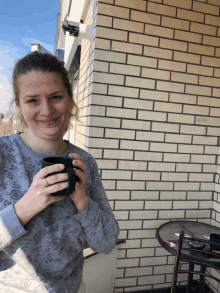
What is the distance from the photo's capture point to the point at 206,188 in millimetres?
2105

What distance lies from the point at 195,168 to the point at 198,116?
1.74 feet

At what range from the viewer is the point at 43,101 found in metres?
0.79

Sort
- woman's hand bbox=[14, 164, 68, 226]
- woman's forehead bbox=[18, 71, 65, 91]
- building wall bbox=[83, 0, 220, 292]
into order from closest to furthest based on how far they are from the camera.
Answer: woman's hand bbox=[14, 164, 68, 226] < woman's forehead bbox=[18, 71, 65, 91] < building wall bbox=[83, 0, 220, 292]

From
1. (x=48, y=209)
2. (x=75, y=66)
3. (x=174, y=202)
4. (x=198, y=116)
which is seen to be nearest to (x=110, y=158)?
(x=174, y=202)

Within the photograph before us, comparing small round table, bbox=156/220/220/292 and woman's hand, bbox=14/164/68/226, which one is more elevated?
woman's hand, bbox=14/164/68/226

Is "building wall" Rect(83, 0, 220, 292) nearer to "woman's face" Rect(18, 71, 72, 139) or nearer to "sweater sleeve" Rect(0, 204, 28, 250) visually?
"woman's face" Rect(18, 71, 72, 139)

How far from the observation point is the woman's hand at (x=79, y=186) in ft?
2.35

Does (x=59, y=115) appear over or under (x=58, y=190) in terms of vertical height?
over

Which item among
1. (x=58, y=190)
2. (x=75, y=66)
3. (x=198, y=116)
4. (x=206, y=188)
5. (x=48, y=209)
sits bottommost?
(x=206, y=188)

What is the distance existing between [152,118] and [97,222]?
1.32m

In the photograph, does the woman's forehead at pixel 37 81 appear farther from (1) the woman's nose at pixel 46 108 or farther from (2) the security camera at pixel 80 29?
(2) the security camera at pixel 80 29

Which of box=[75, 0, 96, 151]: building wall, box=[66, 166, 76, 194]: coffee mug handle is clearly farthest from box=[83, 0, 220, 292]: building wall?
box=[66, 166, 76, 194]: coffee mug handle

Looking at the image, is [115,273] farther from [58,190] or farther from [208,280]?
[58,190]

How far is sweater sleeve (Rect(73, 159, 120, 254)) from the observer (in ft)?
2.65
